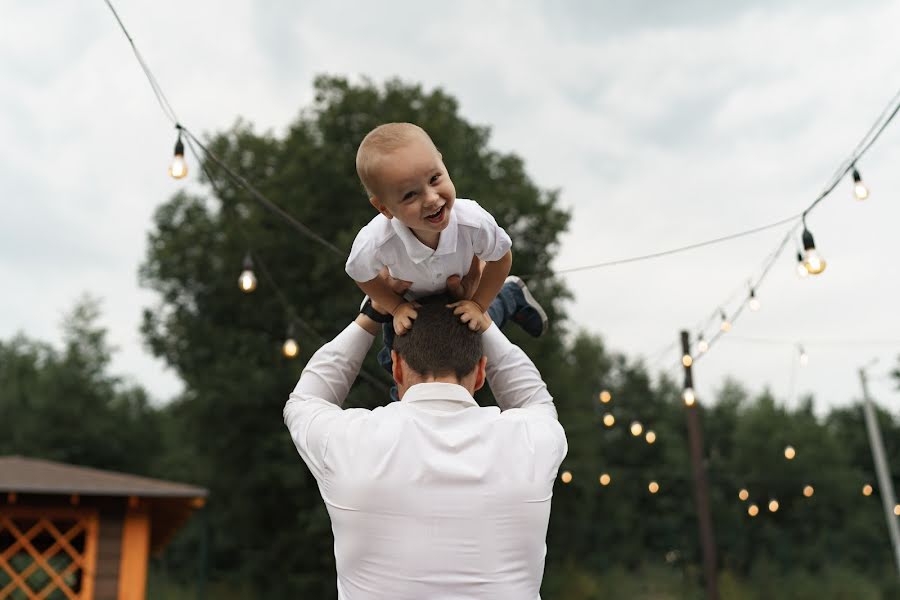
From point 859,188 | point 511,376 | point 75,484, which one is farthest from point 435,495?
point 75,484

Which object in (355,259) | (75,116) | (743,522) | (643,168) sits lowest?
(355,259)

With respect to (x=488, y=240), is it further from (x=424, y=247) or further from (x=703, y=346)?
(x=703, y=346)

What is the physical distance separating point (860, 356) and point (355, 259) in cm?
2760

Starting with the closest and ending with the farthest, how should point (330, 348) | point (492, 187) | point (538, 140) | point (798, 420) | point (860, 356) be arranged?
Result: point (330, 348) < point (492, 187) < point (538, 140) < point (860, 356) < point (798, 420)

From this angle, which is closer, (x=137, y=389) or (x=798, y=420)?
(x=137, y=389)

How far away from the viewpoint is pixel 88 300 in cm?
3181

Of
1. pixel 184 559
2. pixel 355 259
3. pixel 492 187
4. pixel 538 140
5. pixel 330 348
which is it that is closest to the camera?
pixel 330 348

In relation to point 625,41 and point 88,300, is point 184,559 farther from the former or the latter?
point 625,41

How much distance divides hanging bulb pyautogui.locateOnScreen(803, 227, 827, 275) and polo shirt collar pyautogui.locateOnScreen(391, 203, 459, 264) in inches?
171

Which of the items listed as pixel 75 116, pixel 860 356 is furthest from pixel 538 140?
pixel 75 116

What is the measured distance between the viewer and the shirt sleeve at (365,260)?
1.99 meters

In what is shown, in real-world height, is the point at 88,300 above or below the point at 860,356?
above

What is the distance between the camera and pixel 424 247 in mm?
1977

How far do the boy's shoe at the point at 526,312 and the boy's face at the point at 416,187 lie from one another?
84cm
